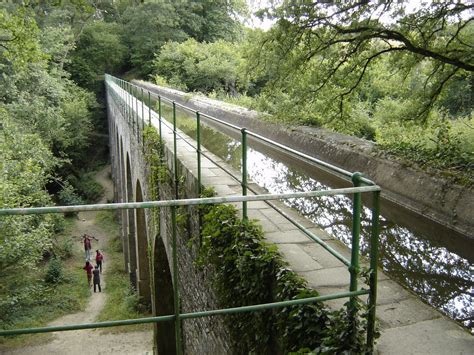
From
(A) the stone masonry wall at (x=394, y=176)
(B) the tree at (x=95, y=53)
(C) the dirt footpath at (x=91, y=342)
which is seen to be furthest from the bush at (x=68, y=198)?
(A) the stone masonry wall at (x=394, y=176)

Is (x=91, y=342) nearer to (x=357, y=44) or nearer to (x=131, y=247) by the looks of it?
(x=131, y=247)

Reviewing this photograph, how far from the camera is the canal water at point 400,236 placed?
341 cm

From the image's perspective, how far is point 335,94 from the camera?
9.67m

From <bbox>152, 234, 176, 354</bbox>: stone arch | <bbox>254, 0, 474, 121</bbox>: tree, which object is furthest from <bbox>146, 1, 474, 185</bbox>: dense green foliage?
<bbox>152, 234, 176, 354</bbox>: stone arch

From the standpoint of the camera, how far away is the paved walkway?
2430mm

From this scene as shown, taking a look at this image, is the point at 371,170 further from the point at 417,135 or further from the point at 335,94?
the point at 417,135

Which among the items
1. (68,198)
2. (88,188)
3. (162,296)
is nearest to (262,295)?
(162,296)

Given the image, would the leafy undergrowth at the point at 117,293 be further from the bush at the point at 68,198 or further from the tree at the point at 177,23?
the tree at the point at 177,23

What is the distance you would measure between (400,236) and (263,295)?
6.23 ft

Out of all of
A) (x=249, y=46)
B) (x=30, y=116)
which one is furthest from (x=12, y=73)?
(x=249, y=46)

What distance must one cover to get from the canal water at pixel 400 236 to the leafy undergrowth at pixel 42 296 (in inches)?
230

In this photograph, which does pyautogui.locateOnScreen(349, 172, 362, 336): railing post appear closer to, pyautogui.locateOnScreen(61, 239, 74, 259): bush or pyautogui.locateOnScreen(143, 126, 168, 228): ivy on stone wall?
pyautogui.locateOnScreen(143, 126, 168, 228): ivy on stone wall

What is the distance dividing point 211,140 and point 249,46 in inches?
149

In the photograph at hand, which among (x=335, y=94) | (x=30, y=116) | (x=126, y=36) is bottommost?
(x=30, y=116)
